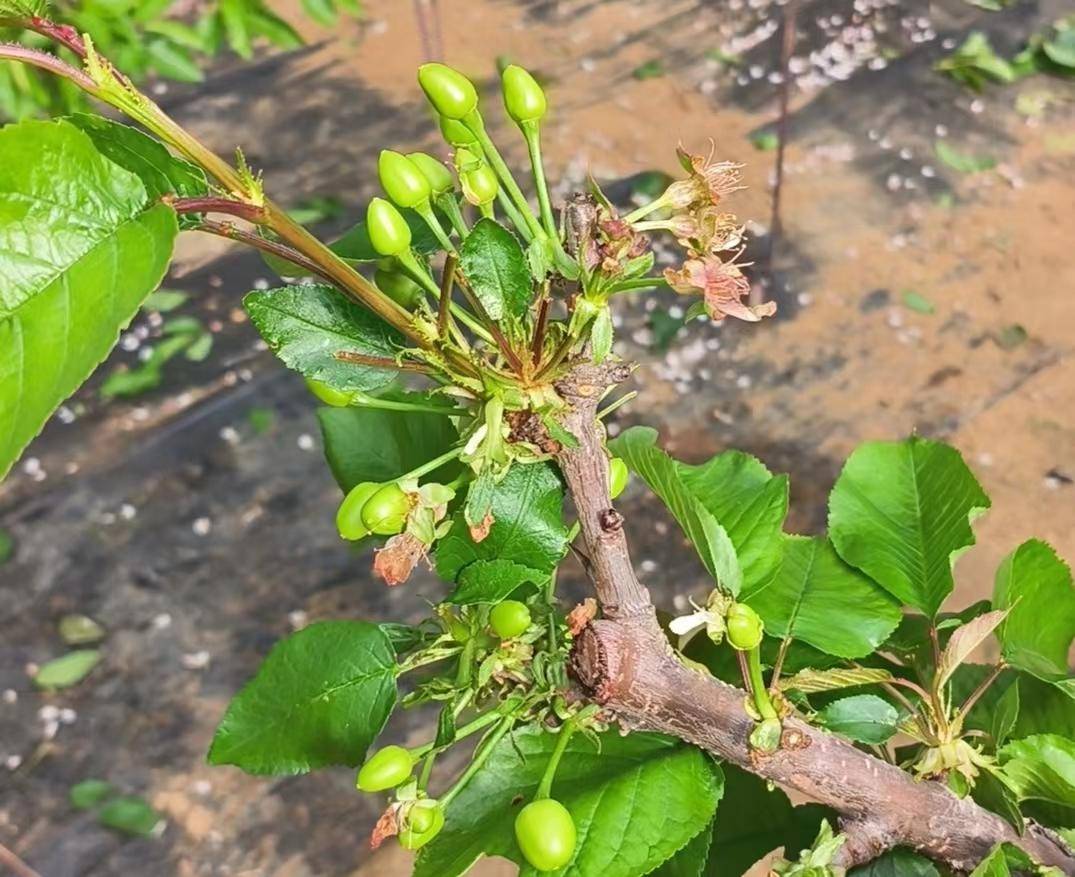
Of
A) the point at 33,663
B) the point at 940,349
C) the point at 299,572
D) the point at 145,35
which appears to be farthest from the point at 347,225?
the point at 940,349

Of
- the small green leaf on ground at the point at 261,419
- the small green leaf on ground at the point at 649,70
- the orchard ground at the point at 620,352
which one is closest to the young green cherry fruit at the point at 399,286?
the orchard ground at the point at 620,352

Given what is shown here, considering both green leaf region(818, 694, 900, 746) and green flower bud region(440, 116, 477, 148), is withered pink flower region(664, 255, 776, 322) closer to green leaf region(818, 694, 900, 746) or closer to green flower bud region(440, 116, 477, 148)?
green flower bud region(440, 116, 477, 148)

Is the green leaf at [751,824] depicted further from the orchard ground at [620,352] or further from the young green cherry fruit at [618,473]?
the orchard ground at [620,352]

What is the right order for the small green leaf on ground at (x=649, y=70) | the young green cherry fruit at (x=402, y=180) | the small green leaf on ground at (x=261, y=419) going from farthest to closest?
the small green leaf on ground at (x=649, y=70) → the small green leaf on ground at (x=261, y=419) → the young green cherry fruit at (x=402, y=180)

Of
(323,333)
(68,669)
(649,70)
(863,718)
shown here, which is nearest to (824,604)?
(863,718)

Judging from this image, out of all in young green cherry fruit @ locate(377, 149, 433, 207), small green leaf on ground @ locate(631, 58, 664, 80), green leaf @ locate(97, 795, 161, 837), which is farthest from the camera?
small green leaf on ground @ locate(631, 58, 664, 80)

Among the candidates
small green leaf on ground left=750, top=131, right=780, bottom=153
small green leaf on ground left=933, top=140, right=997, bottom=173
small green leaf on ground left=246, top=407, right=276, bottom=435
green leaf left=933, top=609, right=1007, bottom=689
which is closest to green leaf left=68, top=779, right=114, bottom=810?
small green leaf on ground left=246, top=407, right=276, bottom=435
